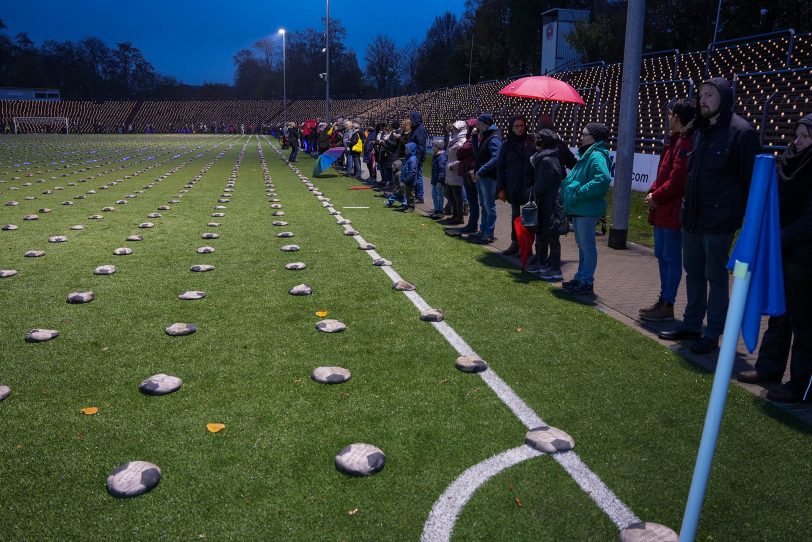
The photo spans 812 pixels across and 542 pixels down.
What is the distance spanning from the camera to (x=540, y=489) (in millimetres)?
2898

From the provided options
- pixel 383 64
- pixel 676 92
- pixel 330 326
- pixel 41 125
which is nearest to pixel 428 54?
pixel 383 64

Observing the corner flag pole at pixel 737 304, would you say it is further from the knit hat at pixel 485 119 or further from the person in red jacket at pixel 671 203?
the knit hat at pixel 485 119

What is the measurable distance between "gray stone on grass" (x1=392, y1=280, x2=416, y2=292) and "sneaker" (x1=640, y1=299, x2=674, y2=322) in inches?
90.0

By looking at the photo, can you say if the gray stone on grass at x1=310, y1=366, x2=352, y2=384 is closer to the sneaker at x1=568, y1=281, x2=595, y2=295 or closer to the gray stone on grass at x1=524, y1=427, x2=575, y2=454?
the gray stone on grass at x1=524, y1=427, x2=575, y2=454

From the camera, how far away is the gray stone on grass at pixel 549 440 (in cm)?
324

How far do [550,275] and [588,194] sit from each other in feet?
3.97

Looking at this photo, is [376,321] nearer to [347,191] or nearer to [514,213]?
[514,213]

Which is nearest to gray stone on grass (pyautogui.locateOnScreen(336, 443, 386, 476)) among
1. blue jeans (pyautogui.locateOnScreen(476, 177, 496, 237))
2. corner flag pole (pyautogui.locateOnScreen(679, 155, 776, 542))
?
corner flag pole (pyautogui.locateOnScreen(679, 155, 776, 542))

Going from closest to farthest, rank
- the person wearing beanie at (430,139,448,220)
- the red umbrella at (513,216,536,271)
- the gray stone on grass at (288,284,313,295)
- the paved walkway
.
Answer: the paved walkway
the gray stone on grass at (288,284,313,295)
the red umbrella at (513,216,536,271)
the person wearing beanie at (430,139,448,220)

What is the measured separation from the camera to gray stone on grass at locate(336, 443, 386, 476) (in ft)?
9.78

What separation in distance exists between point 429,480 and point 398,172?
432 inches

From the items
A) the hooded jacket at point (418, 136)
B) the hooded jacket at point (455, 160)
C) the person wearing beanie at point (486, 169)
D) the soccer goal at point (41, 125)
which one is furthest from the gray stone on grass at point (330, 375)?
the soccer goal at point (41, 125)

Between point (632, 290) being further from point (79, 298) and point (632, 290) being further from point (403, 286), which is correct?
point (79, 298)

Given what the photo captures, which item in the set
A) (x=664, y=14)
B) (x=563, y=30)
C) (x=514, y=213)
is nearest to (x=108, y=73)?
(x=563, y=30)
